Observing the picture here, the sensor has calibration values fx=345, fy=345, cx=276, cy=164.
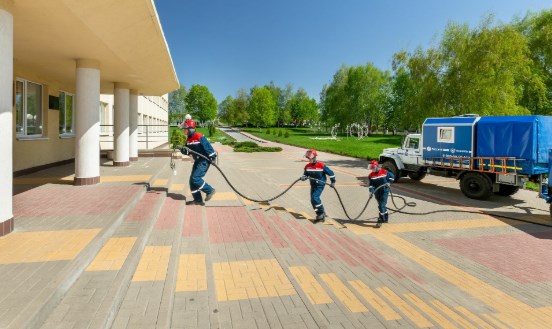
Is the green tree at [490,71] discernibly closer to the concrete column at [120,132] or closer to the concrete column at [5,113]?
the concrete column at [120,132]

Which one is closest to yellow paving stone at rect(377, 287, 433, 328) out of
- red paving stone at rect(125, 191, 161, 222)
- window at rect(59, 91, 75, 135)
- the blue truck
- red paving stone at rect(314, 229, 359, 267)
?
red paving stone at rect(314, 229, 359, 267)

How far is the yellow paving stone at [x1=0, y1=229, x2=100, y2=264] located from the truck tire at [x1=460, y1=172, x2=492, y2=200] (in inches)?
465

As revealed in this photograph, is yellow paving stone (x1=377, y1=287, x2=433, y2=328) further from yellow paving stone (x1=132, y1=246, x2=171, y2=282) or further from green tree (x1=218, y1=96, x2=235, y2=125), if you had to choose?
green tree (x1=218, y1=96, x2=235, y2=125)

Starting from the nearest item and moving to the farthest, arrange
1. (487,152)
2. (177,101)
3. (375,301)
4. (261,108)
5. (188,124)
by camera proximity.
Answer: (375,301) → (188,124) → (487,152) → (261,108) → (177,101)

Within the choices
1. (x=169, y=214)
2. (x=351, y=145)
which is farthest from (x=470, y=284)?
(x=351, y=145)

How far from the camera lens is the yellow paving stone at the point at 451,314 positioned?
13.0 ft

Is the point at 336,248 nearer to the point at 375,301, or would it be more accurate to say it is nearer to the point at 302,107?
the point at 375,301

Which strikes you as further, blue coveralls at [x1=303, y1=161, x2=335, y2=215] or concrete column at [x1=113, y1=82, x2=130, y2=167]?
concrete column at [x1=113, y1=82, x2=130, y2=167]

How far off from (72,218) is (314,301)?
4670mm

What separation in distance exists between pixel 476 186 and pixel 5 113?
13.2 m

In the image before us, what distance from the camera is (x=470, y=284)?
204 inches

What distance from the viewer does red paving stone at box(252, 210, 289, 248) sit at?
644 cm

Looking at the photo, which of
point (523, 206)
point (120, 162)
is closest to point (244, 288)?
point (523, 206)

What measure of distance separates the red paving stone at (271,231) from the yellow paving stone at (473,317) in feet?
9.63
